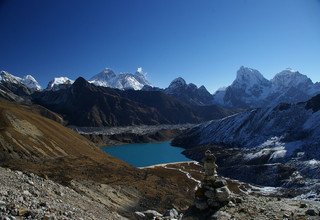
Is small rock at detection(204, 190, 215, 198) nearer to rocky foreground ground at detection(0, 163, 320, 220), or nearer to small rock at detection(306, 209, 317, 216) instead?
rocky foreground ground at detection(0, 163, 320, 220)

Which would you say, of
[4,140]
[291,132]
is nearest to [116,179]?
[4,140]

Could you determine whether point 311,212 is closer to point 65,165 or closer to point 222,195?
point 222,195

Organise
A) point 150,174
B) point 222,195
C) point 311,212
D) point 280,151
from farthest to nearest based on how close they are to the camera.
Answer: point 280,151
point 150,174
point 222,195
point 311,212

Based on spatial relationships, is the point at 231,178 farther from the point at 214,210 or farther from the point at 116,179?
the point at 214,210

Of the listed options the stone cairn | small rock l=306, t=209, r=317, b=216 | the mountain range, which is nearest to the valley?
small rock l=306, t=209, r=317, b=216

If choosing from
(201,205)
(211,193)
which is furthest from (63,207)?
(211,193)

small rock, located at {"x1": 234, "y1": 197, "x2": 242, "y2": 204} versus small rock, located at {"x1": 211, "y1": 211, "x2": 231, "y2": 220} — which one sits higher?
small rock, located at {"x1": 234, "y1": 197, "x2": 242, "y2": 204}

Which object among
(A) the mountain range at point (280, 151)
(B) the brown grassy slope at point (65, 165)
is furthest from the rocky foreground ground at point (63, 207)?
(A) the mountain range at point (280, 151)

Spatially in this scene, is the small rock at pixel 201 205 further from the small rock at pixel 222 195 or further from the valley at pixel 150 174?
the small rock at pixel 222 195
